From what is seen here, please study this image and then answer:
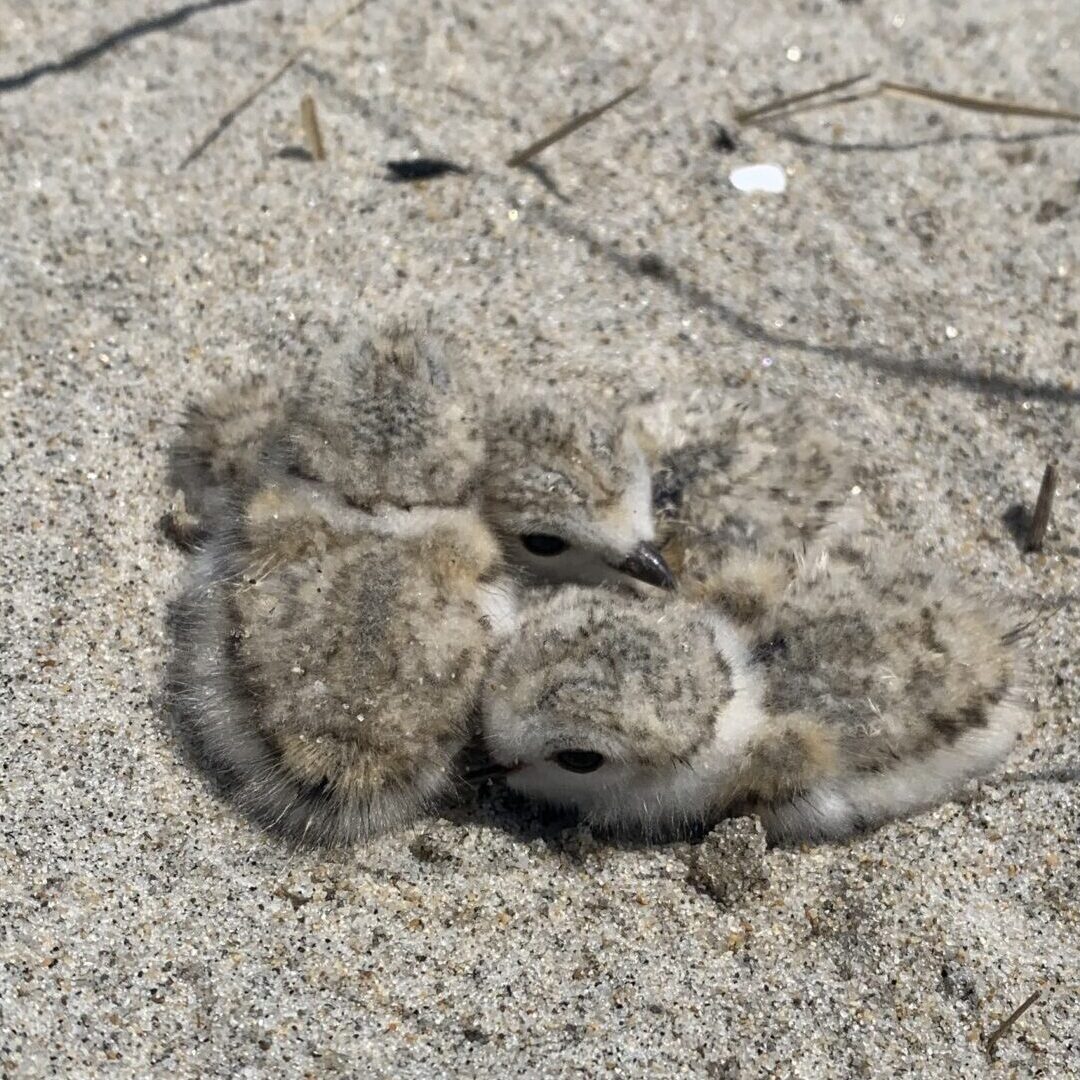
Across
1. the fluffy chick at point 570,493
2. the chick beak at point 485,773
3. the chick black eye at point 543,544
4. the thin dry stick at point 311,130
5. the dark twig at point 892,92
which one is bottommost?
the chick beak at point 485,773

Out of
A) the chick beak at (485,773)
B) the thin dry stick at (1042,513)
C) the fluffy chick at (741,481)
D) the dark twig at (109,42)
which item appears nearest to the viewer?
the chick beak at (485,773)

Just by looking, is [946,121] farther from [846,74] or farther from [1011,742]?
[1011,742]

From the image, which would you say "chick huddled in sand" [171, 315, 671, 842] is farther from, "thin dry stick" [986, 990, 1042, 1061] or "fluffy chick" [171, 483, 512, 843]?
"thin dry stick" [986, 990, 1042, 1061]

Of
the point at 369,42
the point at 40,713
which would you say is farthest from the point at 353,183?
the point at 40,713

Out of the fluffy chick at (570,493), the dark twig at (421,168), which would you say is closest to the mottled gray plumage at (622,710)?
the fluffy chick at (570,493)

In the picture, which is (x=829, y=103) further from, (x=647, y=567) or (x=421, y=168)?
(x=647, y=567)

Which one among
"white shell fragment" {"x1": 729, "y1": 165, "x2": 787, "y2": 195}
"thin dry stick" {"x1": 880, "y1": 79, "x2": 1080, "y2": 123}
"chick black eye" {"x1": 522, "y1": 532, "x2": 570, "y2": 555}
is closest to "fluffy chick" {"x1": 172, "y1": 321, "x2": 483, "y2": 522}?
"chick black eye" {"x1": 522, "y1": 532, "x2": 570, "y2": 555}

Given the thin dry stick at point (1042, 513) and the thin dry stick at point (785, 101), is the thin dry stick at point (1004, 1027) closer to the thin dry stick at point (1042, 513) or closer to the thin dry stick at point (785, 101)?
the thin dry stick at point (1042, 513)
